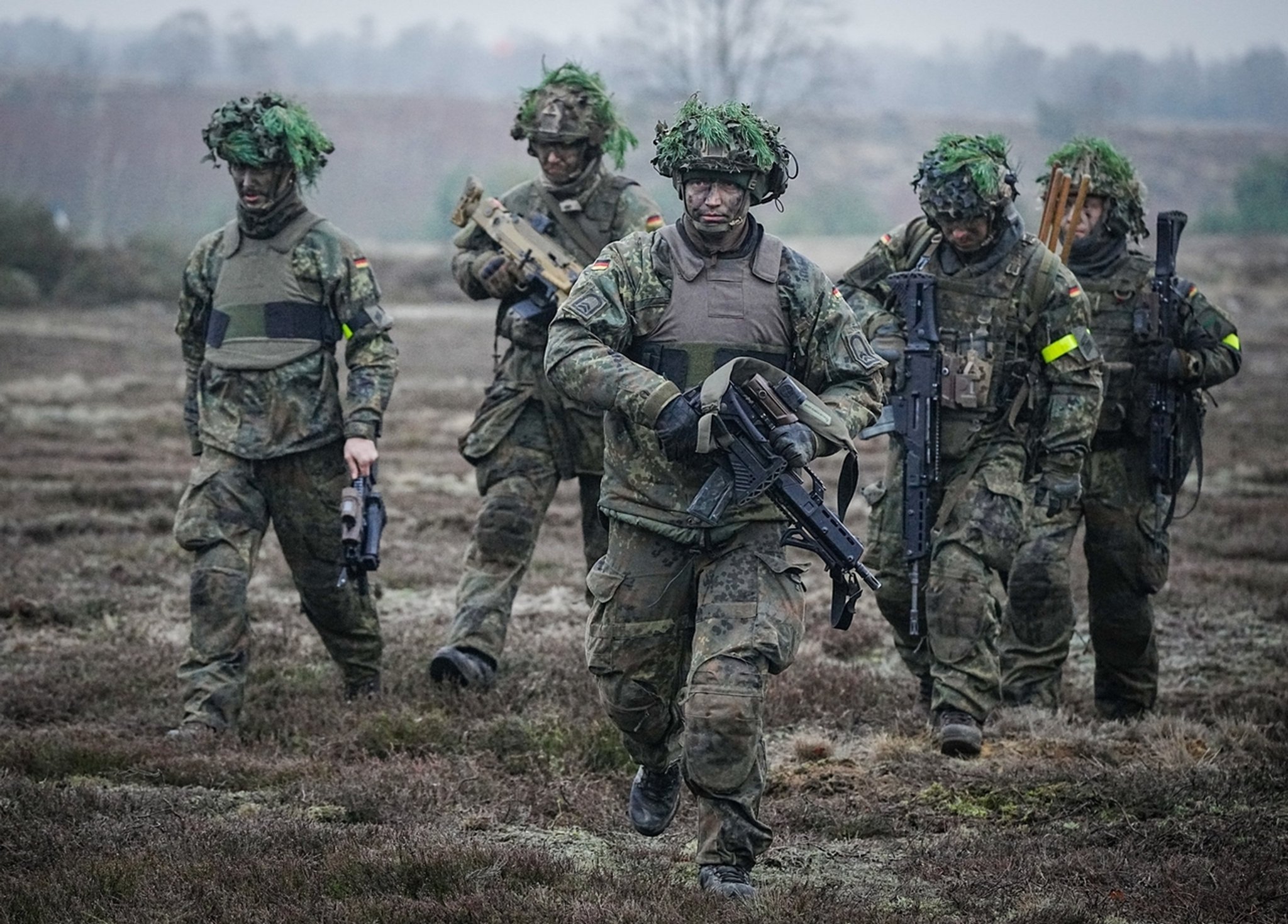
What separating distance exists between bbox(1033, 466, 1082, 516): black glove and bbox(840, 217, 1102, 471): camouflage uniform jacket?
0.12ft

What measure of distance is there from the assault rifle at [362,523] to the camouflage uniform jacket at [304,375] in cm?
26

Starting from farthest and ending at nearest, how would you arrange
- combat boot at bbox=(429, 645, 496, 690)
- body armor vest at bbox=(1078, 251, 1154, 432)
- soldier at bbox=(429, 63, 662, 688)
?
1. body armor vest at bbox=(1078, 251, 1154, 432)
2. soldier at bbox=(429, 63, 662, 688)
3. combat boot at bbox=(429, 645, 496, 690)

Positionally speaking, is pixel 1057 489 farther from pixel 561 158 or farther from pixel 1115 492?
pixel 561 158

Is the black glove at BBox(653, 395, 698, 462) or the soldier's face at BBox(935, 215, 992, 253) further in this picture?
the soldier's face at BBox(935, 215, 992, 253)

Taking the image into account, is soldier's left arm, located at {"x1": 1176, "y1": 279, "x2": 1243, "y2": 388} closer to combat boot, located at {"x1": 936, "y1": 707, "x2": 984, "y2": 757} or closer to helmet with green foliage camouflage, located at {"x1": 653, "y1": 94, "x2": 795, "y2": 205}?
combat boot, located at {"x1": 936, "y1": 707, "x2": 984, "y2": 757}

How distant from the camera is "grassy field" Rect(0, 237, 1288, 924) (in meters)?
5.32

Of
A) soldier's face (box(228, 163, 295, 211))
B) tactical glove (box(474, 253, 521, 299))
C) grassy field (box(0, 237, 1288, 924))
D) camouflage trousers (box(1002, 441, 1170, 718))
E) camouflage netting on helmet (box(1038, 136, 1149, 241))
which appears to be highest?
camouflage netting on helmet (box(1038, 136, 1149, 241))

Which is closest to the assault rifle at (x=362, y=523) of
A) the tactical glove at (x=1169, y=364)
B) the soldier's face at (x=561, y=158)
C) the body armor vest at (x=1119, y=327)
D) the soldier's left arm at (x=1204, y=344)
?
the soldier's face at (x=561, y=158)

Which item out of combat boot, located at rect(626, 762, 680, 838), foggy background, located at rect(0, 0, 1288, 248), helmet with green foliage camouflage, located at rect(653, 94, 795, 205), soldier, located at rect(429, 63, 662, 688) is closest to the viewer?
helmet with green foliage camouflage, located at rect(653, 94, 795, 205)

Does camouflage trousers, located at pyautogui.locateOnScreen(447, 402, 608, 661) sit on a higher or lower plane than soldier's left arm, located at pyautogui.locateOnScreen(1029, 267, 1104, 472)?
lower

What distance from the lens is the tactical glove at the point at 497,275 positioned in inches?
324

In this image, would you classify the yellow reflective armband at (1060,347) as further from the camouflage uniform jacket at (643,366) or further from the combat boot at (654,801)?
the combat boot at (654,801)

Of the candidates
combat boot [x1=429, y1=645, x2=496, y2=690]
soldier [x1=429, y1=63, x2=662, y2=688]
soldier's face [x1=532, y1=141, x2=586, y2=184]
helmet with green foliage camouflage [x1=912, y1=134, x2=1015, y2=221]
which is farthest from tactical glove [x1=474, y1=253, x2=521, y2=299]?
helmet with green foliage camouflage [x1=912, y1=134, x2=1015, y2=221]

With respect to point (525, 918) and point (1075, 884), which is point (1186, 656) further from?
point (525, 918)
